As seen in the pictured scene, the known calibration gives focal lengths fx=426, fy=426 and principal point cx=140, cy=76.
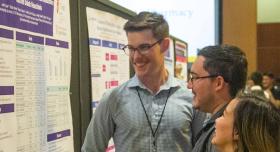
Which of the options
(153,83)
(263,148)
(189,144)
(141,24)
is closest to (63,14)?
(141,24)

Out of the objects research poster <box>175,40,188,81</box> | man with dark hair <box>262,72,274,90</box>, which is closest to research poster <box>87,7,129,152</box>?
research poster <box>175,40,188,81</box>

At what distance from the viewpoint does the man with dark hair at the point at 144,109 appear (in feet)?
5.99

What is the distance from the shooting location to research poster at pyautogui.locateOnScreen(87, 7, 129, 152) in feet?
6.51

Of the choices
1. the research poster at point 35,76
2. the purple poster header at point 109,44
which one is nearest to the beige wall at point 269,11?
the purple poster header at point 109,44

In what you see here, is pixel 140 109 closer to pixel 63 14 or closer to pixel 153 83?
pixel 153 83

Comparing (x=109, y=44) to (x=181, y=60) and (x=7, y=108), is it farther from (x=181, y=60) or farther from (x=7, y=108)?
(x=181, y=60)

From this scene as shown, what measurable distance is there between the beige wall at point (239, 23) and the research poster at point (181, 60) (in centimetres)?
233

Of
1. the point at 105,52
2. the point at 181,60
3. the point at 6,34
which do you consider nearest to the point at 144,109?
the point at 105,52

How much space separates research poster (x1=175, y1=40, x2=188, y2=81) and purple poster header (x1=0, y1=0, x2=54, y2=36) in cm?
217

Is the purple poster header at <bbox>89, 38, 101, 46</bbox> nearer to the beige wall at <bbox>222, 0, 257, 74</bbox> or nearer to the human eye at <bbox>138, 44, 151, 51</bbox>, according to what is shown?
the human eye at <bbox>138, 44, 151, 51</bbox>

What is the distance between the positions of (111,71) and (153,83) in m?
0.33

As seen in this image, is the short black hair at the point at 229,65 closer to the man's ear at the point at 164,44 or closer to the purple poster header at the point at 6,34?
the man's ear at the point at 164,44

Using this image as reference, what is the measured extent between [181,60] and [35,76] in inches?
99.9

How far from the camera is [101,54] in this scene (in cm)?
205
